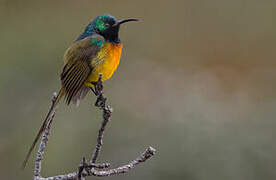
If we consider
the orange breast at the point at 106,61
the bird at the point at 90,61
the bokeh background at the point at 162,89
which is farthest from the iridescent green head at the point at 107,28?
the bokeh background at the point at 162,89

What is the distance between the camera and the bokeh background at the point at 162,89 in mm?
5172

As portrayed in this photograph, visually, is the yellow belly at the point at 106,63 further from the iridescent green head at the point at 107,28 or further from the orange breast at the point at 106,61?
the iridescent green head at the point at 107,28

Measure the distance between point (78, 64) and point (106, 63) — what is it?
0.75 ft

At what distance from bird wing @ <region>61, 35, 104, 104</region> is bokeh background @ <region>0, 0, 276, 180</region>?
1.38 metres

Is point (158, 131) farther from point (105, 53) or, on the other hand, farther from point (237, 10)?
point (237, 10)

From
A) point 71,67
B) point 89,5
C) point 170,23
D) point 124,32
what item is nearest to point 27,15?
point 89,5

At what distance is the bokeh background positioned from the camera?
5.17 meters

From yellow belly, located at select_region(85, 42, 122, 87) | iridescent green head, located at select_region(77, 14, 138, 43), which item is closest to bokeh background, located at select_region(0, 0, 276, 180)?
yellow belly, located at select_region(85, 42, 122, 87)

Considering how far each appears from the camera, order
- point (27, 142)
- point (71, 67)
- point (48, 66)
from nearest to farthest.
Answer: point (71, 67), point (27, 142), point (48, 66)

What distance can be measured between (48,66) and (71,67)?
97.4 inches

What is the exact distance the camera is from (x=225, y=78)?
280 inches

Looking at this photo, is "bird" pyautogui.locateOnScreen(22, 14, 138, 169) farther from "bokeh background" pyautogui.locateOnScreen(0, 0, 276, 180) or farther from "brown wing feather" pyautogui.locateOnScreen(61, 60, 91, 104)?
"bokeh background" pyautogui.locateOnScreen(0, 0, 276, 180)

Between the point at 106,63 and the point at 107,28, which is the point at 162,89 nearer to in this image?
the point at 107,28

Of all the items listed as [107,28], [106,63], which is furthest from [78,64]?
[107,28]
